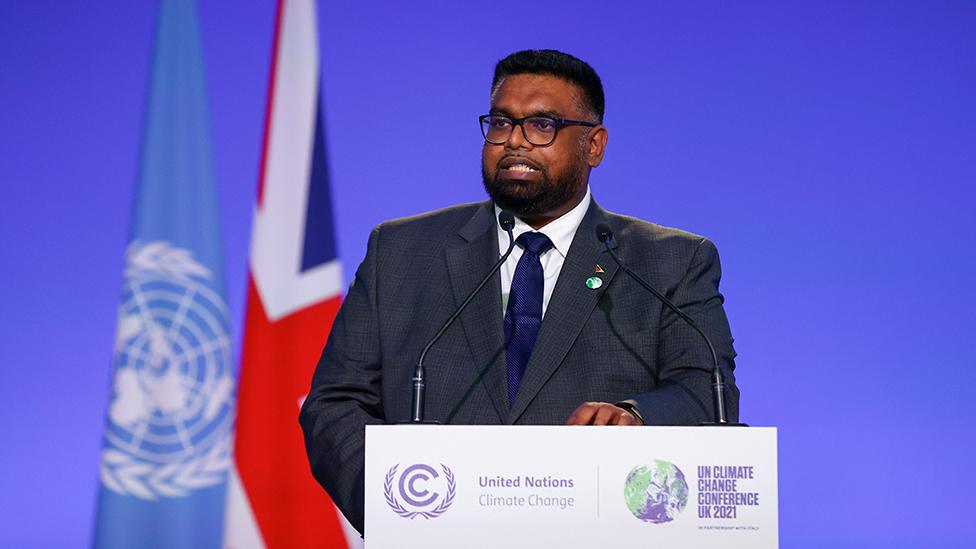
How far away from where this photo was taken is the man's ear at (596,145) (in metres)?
2.47

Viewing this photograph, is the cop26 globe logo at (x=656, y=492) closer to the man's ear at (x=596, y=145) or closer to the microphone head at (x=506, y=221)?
the microphone head at (x=506, y=221)

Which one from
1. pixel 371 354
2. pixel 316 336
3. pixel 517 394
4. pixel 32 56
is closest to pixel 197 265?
pixel 316 336

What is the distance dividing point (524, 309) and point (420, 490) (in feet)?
2.61

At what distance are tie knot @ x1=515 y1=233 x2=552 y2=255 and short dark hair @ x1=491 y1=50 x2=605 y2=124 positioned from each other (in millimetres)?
344

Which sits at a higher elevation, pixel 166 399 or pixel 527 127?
pixel 527 127

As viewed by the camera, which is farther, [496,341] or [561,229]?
[561,229]

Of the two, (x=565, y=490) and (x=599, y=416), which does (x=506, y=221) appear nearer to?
(x=599, y=416)

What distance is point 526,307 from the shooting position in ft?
7.23

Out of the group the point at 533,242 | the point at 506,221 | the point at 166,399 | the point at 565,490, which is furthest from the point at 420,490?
the point at 166,399

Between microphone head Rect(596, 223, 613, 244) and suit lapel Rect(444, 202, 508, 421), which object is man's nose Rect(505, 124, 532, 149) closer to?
suit lapel Rect(444, 202, 508, 421)

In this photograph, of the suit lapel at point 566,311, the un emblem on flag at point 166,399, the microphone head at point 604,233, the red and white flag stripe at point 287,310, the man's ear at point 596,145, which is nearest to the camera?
the microphone head at point 604,233

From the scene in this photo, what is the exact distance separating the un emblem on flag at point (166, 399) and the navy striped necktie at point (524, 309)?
1.84 meters

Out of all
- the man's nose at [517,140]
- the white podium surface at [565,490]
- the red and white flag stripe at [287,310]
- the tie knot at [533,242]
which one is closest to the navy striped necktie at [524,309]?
the tie knot at [533,242]

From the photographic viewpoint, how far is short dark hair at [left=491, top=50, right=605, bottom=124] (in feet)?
→ 7.75
